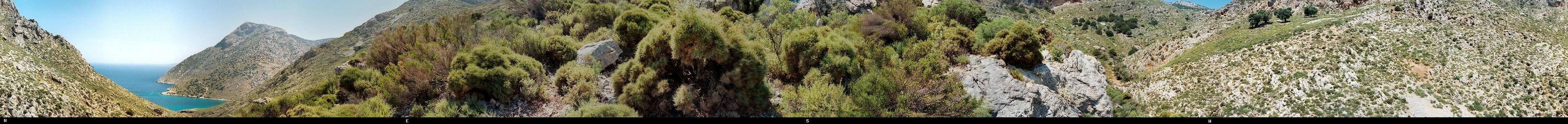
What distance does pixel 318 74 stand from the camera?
60656mm

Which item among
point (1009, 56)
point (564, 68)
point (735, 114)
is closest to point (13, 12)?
point (564, 68)

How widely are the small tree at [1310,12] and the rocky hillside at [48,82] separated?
80809mm

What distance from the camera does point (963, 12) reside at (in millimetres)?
45000

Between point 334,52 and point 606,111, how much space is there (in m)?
82.0

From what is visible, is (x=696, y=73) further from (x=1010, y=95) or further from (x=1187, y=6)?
(x=1187, y=6)

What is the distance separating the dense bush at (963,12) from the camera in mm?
44750

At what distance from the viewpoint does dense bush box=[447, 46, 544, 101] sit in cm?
2414

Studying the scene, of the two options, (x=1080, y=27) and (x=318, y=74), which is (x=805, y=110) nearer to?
(x=1080, y=27)

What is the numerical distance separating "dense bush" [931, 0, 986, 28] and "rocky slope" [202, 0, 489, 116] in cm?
4348

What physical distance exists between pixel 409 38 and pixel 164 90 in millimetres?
98893

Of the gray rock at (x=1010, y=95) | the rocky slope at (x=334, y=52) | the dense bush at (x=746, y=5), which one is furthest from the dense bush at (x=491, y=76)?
the dense bush at (x=746, y=5)
